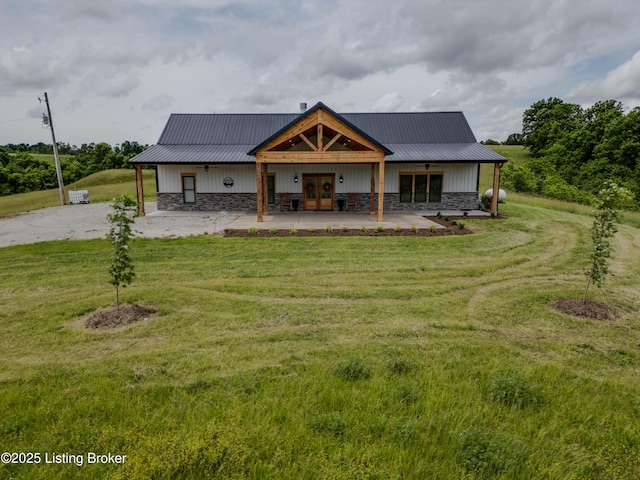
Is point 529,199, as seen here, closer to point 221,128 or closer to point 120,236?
point 221,128

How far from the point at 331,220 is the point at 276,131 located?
723cm

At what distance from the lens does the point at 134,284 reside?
742 centimetres

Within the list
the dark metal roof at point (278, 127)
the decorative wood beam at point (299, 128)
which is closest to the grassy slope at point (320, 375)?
the decorative wood beam at point (299, 128)

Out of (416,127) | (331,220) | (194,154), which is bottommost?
(331,220)

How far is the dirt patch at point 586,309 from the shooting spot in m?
6.01

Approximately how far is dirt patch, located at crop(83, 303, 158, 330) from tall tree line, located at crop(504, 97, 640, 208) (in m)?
34.0

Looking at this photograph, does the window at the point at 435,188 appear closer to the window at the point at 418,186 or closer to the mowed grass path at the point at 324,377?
the window at the point at 418,186

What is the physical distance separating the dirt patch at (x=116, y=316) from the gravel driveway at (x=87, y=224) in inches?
267

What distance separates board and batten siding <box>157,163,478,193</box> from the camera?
18.8 meters

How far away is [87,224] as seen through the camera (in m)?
14.7

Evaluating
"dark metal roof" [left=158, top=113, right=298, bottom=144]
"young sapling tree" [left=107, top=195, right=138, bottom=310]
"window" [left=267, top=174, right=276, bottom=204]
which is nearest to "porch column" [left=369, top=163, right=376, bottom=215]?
"window" [left=267, top=174, right=276, bottom=204]

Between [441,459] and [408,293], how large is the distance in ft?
13.7

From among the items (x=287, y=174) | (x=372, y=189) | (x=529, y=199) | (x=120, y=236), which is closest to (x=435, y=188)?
(x=372, y=189)

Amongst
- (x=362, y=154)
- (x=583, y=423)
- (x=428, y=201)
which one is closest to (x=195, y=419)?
(x=583, y=423)
